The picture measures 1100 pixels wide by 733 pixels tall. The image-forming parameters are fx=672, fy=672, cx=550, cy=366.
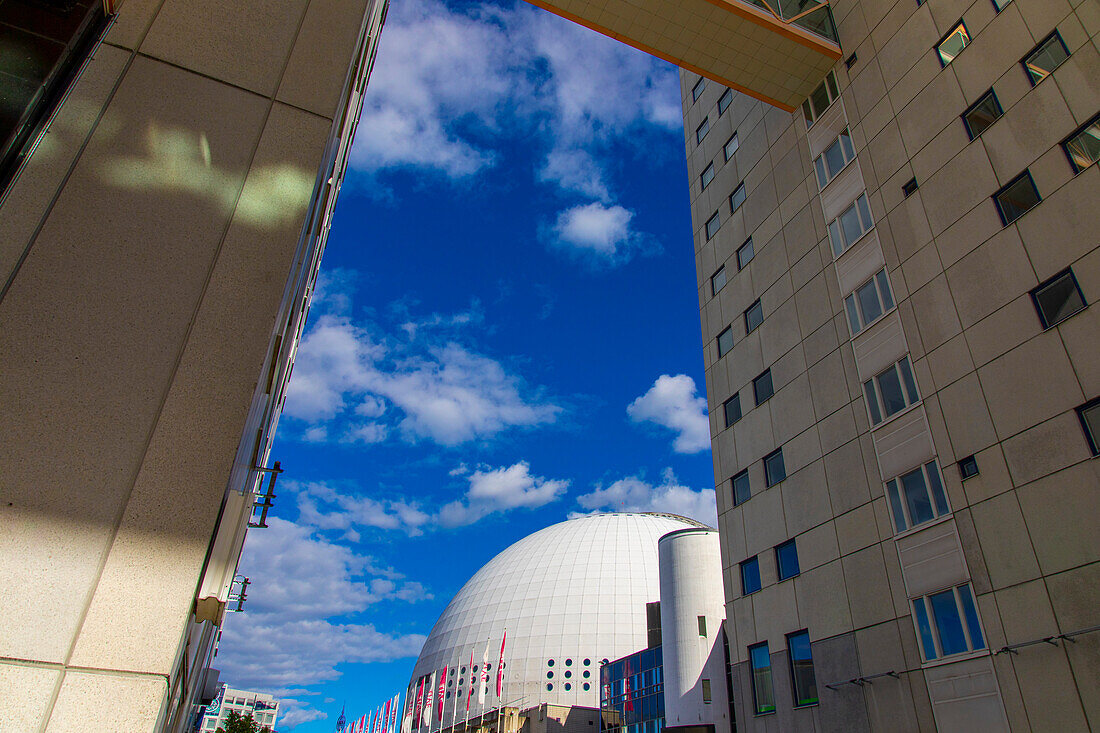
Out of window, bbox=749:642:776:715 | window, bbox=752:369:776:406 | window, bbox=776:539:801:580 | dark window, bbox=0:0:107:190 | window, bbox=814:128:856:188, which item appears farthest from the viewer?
window, bbox=752:369:776:406

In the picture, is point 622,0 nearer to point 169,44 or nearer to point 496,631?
point 169,44

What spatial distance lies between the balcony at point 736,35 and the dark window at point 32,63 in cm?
2882

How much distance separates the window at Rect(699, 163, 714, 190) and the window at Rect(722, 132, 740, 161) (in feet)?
4.36

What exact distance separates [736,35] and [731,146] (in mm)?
7317

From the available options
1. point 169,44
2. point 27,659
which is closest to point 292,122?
point 169,44

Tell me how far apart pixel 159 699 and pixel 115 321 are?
11.8 feet

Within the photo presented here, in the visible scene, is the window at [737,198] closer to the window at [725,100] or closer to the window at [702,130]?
the window at [725,100]

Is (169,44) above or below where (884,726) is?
above

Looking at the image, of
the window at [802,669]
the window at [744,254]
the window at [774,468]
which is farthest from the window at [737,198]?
the window at [802,669]

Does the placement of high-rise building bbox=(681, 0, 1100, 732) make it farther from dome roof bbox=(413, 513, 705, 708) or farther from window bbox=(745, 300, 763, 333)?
dome roof bbox=(413, 513, 705, 708)

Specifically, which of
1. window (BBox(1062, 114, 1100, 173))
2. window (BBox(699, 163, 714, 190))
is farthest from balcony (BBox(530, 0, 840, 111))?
window (BBox(1062, 114, 1100, 173))

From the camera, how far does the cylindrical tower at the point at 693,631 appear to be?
4138 centimetres

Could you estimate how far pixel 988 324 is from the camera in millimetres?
19828

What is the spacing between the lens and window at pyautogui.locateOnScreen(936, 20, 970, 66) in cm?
2373
